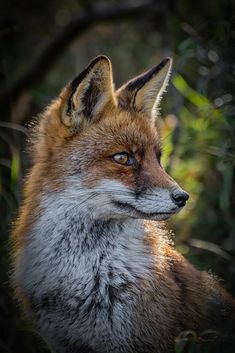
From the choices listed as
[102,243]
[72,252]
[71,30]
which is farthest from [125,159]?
[71,30]

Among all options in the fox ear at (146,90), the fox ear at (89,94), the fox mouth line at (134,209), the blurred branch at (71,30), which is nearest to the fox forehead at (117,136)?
the fox ear at (89,94)

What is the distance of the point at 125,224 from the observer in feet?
16.0

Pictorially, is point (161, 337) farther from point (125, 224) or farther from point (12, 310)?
point (12, 310)

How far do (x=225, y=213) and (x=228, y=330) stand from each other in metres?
3.42

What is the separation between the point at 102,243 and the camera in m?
4.77

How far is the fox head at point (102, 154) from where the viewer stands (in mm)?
4660

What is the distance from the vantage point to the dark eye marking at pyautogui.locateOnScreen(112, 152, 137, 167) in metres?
4.77

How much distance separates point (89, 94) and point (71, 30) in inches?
198

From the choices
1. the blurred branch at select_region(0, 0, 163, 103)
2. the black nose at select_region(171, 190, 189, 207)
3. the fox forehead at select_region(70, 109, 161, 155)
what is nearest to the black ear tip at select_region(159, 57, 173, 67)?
the fox forehead at select_region(70, 109, 161, 155)

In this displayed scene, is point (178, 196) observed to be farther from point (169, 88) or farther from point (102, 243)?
point (169, 88)

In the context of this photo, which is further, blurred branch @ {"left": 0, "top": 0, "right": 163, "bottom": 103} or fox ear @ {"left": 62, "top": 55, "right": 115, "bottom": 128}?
blurred branch @ {"left": 0, "top": 0, "right": 163, "bottom": 103}

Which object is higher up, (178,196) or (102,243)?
(178,196)

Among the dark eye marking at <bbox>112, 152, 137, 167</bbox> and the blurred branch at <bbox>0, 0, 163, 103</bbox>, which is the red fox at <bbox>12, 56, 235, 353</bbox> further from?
the blurred branch at <bbox>0, 0, 163, 103</bbox>

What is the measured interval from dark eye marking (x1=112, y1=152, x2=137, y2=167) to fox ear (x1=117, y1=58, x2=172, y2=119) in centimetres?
61
